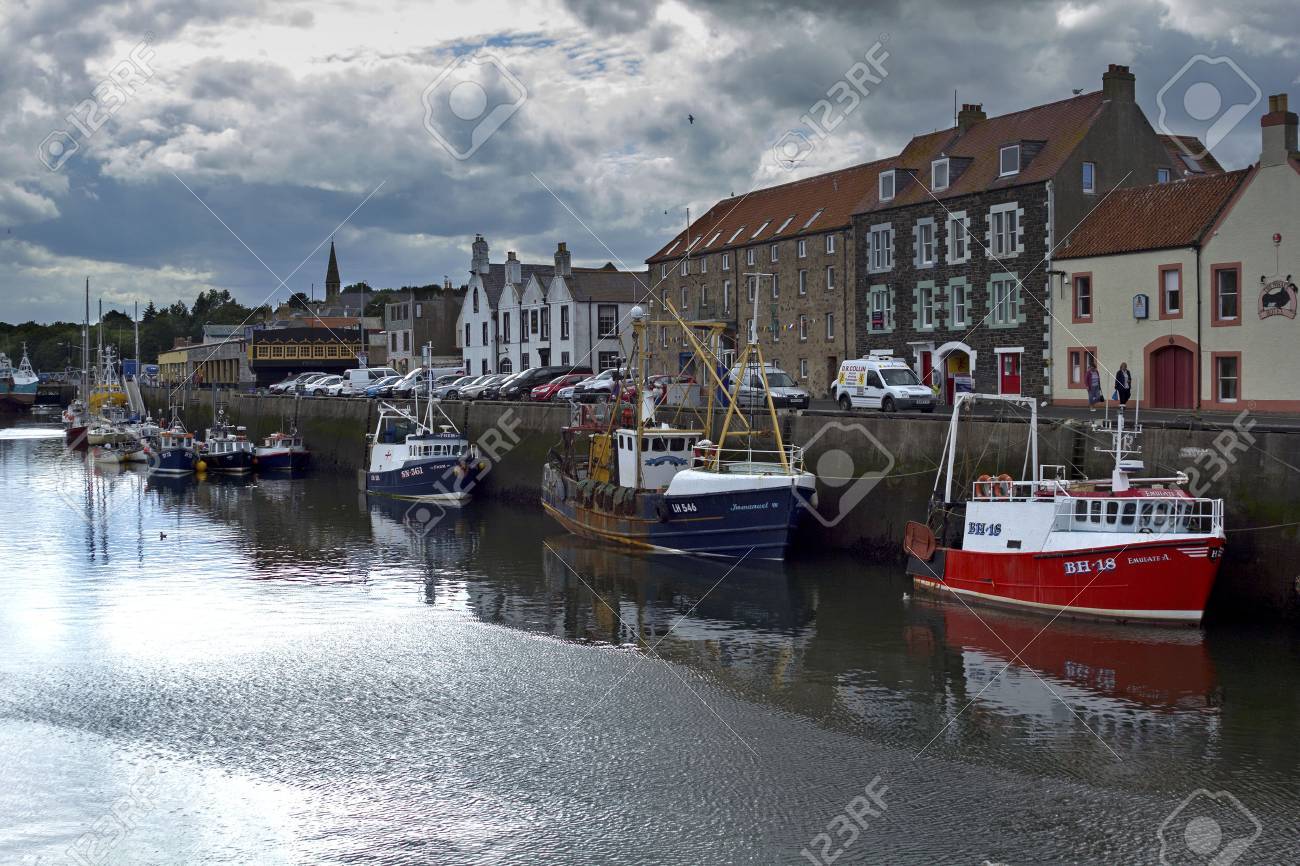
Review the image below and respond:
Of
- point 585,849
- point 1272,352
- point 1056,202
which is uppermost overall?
point 1056,202

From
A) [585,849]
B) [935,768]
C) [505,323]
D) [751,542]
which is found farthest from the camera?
[505,323]

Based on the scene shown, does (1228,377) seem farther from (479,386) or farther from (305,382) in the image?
(305,382)

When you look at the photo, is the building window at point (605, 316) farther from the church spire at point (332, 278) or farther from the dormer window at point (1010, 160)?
the church spire at point (332, 278)

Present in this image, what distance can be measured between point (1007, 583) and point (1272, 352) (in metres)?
16.1

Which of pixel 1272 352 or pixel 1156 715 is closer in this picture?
pixel 1156 715

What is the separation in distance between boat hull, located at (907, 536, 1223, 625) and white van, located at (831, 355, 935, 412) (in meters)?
13.3

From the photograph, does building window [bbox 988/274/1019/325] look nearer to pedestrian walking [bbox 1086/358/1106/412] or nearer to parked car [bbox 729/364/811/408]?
pedestrian walking [bbox 1086/358/1106/412]

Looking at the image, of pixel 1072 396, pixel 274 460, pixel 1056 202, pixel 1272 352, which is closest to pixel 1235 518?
pixel 1272 352

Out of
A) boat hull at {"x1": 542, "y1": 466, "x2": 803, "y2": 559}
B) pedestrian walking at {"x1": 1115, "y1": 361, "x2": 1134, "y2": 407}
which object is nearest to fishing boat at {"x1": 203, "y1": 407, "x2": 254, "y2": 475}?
boat hull at {"x1": 542, "y1": 466, "x2": 803, "y2": 559}

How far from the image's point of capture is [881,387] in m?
41.3

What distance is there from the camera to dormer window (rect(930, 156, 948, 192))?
50.9 m

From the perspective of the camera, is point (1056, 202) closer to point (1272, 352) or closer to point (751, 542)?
point (1272, 352)

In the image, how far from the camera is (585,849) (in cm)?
1523

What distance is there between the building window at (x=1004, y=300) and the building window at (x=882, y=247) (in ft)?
20.6
